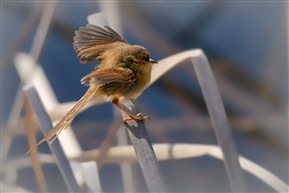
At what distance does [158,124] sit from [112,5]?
2.42ft

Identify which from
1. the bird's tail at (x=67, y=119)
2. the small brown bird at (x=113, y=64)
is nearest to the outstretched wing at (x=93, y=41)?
the small brown bird at (x=113, y=64)

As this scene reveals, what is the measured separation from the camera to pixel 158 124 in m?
2.05

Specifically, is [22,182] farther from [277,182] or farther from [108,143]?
[277,182]

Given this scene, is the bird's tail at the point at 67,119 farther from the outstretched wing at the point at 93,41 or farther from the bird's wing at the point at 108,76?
the outstretched wing at the point at 93,41

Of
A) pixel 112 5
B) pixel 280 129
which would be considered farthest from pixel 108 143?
pixel 280 129

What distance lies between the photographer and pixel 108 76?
3.60ft

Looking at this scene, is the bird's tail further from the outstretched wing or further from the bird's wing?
the outstretched wing

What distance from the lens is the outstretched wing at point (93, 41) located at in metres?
1.25

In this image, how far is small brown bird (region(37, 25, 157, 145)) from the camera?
112 centimetres

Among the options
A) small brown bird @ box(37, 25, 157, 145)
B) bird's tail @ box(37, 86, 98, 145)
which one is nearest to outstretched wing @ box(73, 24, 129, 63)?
small brown bird @ box(37, 25, 157, 145)

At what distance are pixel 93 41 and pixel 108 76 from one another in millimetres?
213

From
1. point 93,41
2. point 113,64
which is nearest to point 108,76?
point 113,64

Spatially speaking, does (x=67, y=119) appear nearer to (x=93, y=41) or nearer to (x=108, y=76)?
(x=108, y=76)

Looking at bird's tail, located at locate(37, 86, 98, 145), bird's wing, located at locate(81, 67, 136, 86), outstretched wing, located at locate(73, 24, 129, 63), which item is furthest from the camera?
outstretched wing, located at locate(73, 24, 129, 63)
